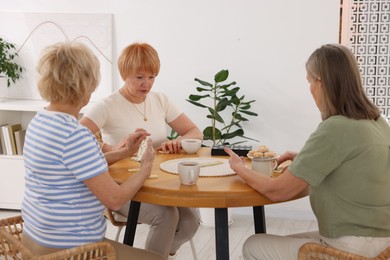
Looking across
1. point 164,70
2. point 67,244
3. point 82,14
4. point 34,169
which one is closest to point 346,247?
point 67,244

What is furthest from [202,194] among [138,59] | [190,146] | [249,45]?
[249,45]

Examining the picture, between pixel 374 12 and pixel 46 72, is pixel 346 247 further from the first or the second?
pixel 374 12

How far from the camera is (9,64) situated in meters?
4.35

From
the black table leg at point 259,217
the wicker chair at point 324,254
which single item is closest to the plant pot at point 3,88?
the black table leg at point 259,217

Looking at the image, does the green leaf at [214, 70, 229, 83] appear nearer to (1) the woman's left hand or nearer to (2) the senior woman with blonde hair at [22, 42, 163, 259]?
(1) the woman's left hand

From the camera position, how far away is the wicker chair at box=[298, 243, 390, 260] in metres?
1.79

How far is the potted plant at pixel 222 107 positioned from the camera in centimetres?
396

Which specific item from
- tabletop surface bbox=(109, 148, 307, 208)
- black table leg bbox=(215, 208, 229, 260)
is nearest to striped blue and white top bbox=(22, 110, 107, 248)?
tabletop surface bbox=(109, 148, 307, 208)

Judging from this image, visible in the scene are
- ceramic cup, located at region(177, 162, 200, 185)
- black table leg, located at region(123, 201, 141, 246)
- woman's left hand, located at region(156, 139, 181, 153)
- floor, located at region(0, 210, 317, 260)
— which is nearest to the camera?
ceramic cup, located at region(177, 162, 200, 185)

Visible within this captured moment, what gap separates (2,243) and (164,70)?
260 cm

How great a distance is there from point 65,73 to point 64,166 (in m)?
0.30

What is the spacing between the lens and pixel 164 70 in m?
4.28

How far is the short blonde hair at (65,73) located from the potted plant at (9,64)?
2.65m

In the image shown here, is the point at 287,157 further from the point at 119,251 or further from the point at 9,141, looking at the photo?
the point at 9,141
